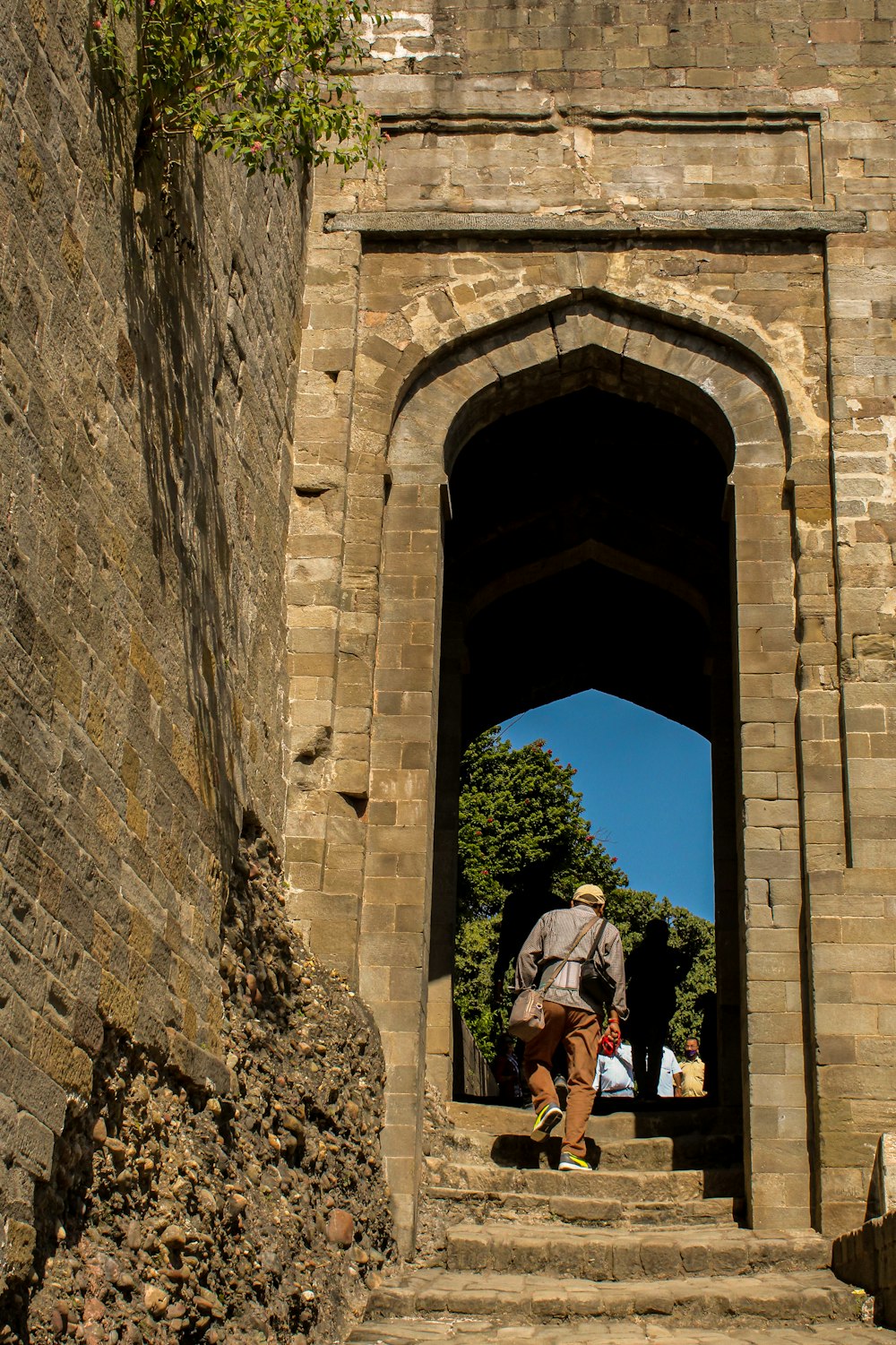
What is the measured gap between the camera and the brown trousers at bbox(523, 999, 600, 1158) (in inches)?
321

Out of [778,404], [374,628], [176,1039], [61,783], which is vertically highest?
[778,404]

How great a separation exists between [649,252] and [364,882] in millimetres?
4231

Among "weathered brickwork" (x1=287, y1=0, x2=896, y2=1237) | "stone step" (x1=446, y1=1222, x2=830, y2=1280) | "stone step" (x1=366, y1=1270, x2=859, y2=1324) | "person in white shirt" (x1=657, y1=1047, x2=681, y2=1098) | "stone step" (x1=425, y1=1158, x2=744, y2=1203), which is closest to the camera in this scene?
"stone step" (x1=366, y1=1270, x2=859, y2=1324)

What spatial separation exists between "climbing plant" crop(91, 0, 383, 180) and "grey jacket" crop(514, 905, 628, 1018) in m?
4.36

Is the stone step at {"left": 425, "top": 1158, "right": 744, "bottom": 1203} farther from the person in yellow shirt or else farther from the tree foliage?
the tree foliage

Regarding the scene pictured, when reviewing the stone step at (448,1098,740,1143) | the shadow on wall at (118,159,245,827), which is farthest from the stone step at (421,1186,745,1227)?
the shadow on wall at (118,159,245,827)

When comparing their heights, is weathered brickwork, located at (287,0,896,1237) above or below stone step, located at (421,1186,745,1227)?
above

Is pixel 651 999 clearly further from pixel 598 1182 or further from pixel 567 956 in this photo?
pixel 598 1182

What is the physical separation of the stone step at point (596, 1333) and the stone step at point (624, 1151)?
2.51 meters

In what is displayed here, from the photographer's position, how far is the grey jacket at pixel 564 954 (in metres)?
8.37

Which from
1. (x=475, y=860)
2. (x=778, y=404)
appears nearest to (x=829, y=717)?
(x=778, y=404)

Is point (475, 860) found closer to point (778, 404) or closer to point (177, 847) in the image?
Result: point (778, 404)

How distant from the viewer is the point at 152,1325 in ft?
15.3

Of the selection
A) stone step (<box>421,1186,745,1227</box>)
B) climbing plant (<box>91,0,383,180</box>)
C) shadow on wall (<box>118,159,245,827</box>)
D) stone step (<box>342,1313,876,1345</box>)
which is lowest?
stone step (<box>342,1313,876,1345</box>)
